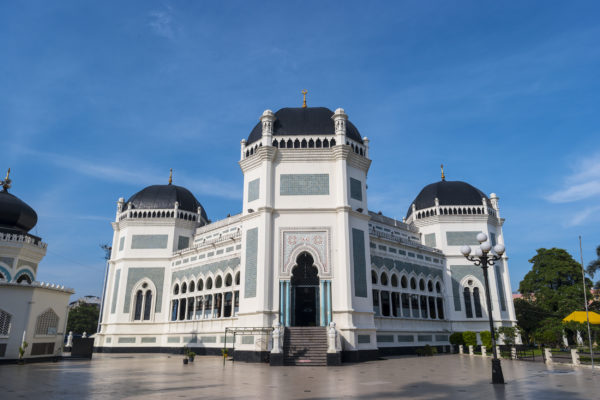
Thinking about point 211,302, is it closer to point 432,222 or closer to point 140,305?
point 140,305

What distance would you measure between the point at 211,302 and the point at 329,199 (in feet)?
44.7

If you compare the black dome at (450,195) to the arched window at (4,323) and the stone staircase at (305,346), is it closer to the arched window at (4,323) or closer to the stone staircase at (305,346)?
the stone staircase at (305,346)

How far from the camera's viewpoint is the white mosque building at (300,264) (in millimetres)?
25094

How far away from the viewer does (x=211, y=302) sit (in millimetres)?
32781

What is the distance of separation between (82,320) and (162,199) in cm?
4020

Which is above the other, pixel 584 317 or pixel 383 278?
pixel 383 278

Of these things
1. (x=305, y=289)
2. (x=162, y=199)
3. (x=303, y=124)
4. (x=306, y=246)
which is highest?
(x=303, y=124)

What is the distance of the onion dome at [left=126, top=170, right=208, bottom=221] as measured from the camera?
3962 cm

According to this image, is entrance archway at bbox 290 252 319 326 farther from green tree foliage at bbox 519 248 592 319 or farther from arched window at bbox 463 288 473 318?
green tree foliage at bbox 519 248 592 319

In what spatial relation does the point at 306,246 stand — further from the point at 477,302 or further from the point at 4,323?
the point at 477,302

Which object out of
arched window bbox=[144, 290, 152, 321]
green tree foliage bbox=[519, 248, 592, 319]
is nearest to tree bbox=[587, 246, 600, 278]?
green tree foliage bbox=[519, 248, 592, 319]

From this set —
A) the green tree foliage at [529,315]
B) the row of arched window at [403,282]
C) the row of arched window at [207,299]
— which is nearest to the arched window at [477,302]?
the row of arched window at [403,282]

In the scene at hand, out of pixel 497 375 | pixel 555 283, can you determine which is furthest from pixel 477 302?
pixel 497 375

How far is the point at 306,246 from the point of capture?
26.1m
